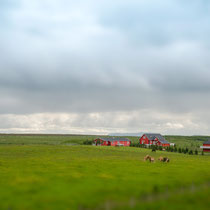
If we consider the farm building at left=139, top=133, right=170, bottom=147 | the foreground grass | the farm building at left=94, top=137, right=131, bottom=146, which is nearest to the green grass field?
the foreground grass

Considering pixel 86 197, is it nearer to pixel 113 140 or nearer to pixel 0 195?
pixel 0 195

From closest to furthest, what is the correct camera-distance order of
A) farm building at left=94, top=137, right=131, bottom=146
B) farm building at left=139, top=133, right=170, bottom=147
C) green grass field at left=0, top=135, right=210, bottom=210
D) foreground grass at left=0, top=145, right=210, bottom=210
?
1. green grass field at left=0, top=135, right=210, bottom=210
2. foreground grass at left=0, top=145, right=210, bottom=210
3. farm building at left=139, top=133, right=170, bottom=147
4. farm building at left=94, top=137, right=131, bottom=146

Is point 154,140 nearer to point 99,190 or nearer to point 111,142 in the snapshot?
Answer: point 111,142

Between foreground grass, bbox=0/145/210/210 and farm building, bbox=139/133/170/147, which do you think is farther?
farm building, bbox=139/133/170/147

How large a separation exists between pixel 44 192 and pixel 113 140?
118 metres

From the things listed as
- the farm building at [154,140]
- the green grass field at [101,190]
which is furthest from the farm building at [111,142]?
the green grass field at [101,190]

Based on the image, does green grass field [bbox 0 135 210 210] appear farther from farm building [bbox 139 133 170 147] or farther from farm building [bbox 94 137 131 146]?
farm building [bbox 94 137 131 146]

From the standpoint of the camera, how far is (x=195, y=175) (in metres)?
43.2

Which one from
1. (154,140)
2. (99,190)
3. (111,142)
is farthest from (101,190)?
(154,140)

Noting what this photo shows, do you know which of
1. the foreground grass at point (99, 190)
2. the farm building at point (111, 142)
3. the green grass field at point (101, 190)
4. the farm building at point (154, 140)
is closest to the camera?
the green grass field at point (101, 190)

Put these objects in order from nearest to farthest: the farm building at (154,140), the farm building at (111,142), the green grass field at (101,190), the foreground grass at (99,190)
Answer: the green grass field at (101,190) < the foreground grass at (99,190) < the farm building at (154,140) < the farm building at (111,142)

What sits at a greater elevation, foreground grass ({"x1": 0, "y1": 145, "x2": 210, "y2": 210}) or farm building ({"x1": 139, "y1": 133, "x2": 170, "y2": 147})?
farm building ({"x1": 139, "y1": 133, "x2": 170, "y2": 147})

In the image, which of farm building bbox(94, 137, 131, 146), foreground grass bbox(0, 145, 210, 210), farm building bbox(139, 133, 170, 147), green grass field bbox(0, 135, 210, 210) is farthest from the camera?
farm building bbox(94, 137, 131, 146)

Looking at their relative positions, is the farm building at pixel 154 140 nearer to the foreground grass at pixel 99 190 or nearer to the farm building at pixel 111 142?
the farm building at pixel 111 142
